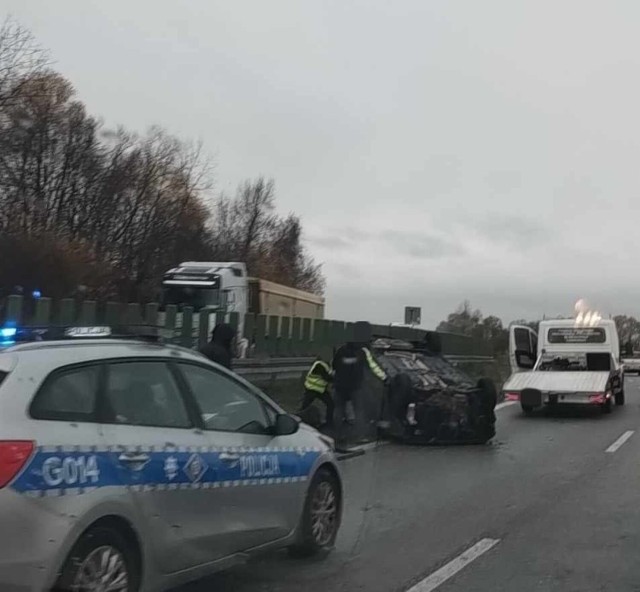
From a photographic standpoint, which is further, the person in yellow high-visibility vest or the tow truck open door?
the tow truck open door

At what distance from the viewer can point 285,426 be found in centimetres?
611

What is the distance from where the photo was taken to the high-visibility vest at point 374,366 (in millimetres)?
13914

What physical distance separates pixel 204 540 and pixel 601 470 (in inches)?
297

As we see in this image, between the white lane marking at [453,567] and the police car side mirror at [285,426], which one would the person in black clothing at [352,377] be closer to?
the white lane marking at [453,567]

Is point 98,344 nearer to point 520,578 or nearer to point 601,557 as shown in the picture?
point 520,578

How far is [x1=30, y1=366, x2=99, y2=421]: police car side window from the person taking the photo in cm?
445

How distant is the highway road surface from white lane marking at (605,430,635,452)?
0.24 ft

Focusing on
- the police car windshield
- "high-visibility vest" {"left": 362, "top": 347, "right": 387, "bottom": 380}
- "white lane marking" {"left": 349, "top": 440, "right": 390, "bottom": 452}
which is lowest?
"white lane marking" {"left": 349, "top": 440, "right": 390, "bottom": 452}

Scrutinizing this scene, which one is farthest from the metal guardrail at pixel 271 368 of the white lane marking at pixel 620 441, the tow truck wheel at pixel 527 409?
the white lane marking at pixel 620 441

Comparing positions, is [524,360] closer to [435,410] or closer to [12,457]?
[435,410]

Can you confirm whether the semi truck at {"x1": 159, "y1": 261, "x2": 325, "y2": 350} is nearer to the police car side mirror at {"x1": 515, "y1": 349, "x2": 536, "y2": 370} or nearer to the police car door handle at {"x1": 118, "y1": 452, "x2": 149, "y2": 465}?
the police car side mirror at {"x1": 515, "y1": 349, "x2": 536, "y2": 370}

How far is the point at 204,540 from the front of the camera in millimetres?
5219

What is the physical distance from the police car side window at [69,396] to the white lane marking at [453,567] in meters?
2.48

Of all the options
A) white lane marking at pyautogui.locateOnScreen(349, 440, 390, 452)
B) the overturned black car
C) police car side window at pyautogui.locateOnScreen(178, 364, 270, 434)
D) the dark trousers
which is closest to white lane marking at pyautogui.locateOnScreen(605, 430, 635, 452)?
the overturned black car
